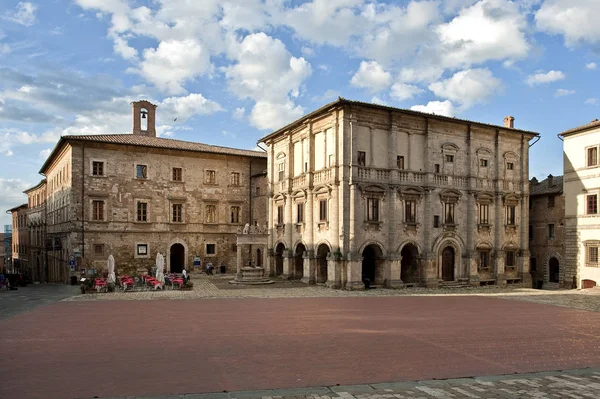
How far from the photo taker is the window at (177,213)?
132 feet

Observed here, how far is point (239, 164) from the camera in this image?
43.4 metres

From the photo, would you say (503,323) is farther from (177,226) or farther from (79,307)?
(177,226)

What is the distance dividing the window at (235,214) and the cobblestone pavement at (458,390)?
3408 centimetres

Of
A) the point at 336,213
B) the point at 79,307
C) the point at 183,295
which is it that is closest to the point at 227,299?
the point at 183,295

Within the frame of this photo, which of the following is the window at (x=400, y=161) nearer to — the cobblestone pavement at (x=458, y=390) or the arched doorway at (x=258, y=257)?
the arched doorway at (x=258, y=257)

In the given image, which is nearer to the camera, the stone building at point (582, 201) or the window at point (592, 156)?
the stone building at point (582, 201)

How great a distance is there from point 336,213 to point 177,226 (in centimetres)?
1606

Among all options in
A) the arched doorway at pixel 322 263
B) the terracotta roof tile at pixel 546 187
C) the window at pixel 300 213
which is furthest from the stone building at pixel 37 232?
the terracotta roof tile at pixel 546 187

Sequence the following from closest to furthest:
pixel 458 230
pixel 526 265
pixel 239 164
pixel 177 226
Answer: pixel 458 230, pixel 526 265, pixel 177 226, pixel 239 164

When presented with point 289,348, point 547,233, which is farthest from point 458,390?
point 547,233

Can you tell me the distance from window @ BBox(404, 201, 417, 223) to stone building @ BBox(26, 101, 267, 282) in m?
14.7

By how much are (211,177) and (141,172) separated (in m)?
6.08

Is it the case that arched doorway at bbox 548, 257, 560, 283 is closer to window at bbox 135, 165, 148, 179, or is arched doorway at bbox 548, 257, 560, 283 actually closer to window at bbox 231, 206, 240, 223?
window at bbox 231, 206, 240, 223

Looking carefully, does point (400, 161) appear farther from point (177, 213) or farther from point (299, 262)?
point (177, 213)
